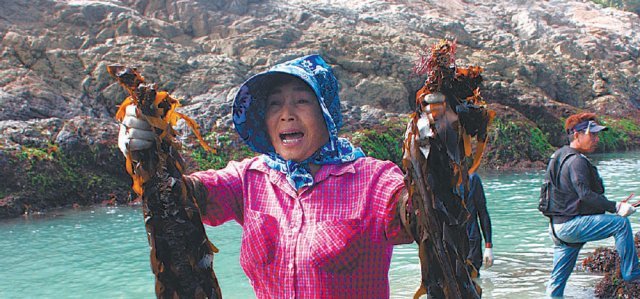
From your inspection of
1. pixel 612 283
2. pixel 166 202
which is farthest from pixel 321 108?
pixel 612 283

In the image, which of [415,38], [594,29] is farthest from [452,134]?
[594,29]

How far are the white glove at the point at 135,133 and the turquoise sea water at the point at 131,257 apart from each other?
18.2 ft

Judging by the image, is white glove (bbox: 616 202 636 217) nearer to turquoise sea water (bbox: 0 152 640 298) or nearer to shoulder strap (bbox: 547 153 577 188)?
shoulder strap (bbox: 547 153 577 188)

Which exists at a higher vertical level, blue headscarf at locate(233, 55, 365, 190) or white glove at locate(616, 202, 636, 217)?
blue headscarf at locate(233, 55, 365, 190)

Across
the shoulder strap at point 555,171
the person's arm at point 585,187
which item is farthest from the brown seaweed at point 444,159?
the shoulder strap at point 555,171

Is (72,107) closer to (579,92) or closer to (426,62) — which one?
(426,62)

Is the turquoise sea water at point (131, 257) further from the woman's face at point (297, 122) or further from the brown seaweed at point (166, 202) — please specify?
the brown seaweed at point (166, 202)

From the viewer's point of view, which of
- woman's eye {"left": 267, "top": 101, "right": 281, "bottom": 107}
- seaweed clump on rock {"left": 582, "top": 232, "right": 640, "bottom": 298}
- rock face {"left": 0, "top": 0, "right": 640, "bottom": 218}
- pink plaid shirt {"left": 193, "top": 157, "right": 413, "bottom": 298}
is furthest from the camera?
rock face {"left": 0, "top": 0, "right": 640, "bottom": 218}

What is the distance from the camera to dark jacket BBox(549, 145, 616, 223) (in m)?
5.86

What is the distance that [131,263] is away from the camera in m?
9.25

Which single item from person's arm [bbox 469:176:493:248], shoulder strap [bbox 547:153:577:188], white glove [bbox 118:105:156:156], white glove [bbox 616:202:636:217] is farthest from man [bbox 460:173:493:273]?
white glove [bbox 118:105:156:156]

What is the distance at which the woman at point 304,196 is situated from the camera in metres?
2.23

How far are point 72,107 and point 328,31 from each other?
1189cm

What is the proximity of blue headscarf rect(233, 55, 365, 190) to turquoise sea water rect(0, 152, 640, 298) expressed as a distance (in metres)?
4.84
